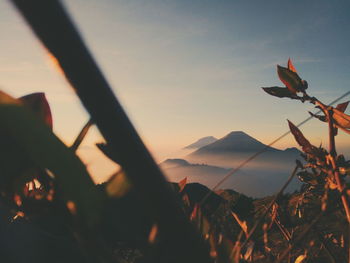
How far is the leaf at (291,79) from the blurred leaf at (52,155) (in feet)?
2.88

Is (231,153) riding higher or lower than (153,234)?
lower

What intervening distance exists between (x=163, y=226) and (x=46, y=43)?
0.48 feet

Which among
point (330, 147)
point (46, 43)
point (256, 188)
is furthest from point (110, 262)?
point (256, 188)

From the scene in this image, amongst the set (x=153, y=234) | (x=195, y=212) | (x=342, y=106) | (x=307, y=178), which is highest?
(x=153, y=234)

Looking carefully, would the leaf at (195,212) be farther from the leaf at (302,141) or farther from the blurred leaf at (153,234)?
the leaf at (302,141)

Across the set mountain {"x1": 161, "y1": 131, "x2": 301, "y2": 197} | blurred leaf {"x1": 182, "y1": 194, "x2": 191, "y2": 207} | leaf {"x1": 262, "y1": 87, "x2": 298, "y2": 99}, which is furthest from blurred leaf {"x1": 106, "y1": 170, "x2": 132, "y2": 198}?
mountain {"x1": 161, "y1": 131, "x2": 301, "y2": 197}

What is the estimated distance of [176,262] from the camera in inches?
8.4

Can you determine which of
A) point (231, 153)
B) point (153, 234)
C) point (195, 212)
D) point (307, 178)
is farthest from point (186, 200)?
point (231, 153)

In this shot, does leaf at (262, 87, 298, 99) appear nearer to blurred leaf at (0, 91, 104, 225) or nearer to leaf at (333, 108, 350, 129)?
leaf at (333, 108, 350, 129)

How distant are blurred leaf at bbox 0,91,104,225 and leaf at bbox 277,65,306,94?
2.88 feet

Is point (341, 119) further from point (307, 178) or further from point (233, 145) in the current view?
point (233, 145)

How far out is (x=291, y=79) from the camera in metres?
0.95

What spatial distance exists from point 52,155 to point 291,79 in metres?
0.92

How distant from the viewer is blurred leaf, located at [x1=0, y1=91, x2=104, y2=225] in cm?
20
